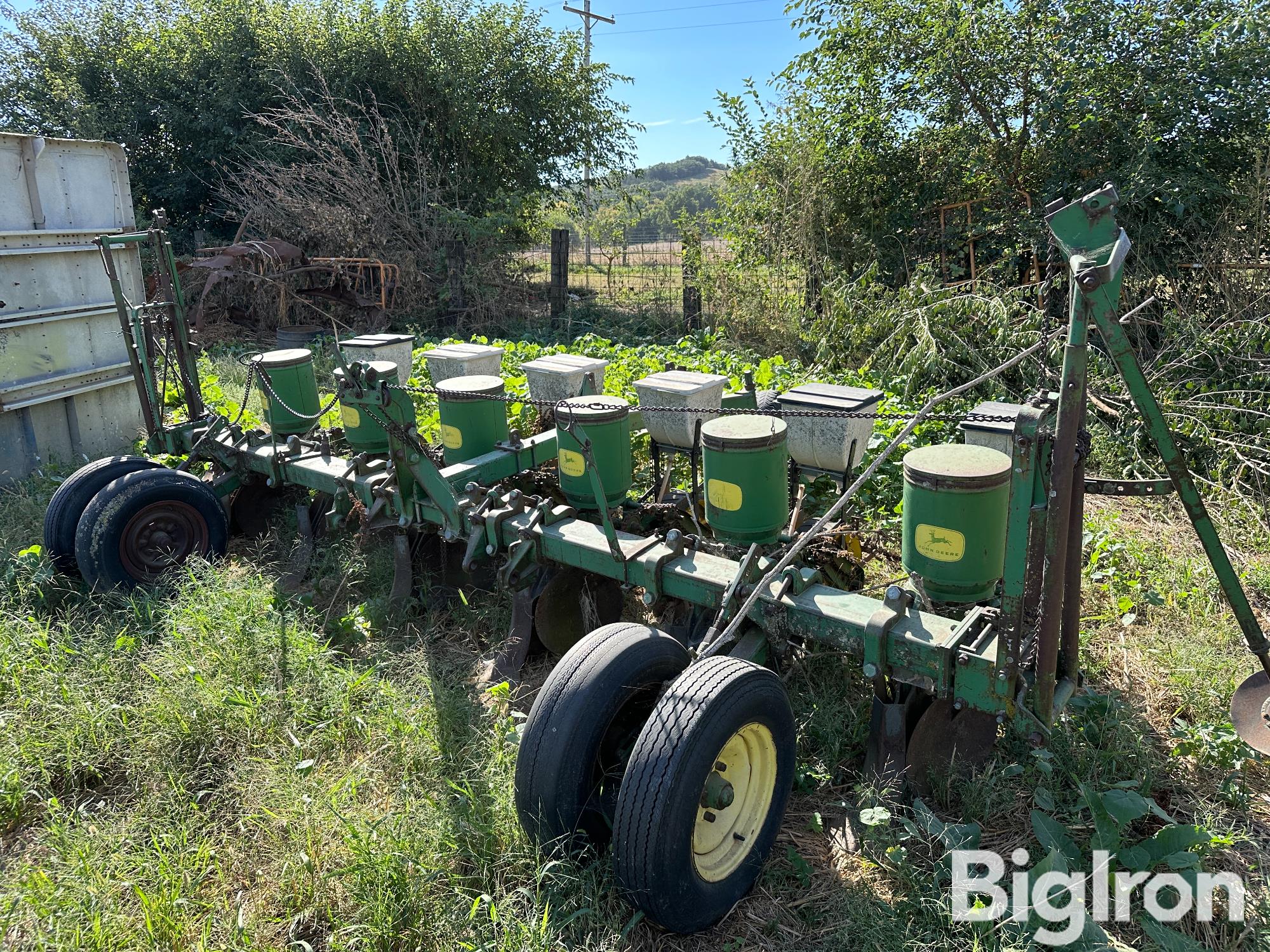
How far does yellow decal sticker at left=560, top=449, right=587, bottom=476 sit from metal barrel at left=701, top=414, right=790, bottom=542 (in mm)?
747

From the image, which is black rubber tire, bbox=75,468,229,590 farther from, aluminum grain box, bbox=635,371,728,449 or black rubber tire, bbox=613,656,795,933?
black rubber tire, bbox=613,656,795,933

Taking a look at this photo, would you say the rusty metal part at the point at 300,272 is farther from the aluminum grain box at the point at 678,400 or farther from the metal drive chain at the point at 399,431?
the aluminum grain box at the point at 678,400

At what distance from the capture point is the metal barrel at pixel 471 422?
4.74 meters

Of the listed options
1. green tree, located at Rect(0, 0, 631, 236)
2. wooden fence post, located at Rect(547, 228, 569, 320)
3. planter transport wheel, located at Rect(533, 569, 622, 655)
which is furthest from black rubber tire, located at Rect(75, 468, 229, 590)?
green tree, located at Rect(0, 0, 631, 236)

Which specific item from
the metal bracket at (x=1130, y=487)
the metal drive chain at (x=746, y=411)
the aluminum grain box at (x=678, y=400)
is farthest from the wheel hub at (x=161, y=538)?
the metal bracket at (x=1130, y=487)

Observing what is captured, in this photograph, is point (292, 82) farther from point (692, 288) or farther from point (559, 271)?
point (692, 288)

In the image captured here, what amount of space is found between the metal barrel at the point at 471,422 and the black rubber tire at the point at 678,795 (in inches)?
97.4

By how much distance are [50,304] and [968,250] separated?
8630mm

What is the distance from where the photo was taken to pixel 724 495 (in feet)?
12.0

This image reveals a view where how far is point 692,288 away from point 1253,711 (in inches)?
345

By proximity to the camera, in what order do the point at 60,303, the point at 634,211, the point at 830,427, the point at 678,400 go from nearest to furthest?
1. the point at 830,427
2. the point at 678,400
3. the point at 60,303
4. the point at 634,211

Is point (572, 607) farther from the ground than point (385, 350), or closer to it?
closer to it

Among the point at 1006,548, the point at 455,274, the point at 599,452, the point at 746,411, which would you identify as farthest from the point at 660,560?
the point at 455,274

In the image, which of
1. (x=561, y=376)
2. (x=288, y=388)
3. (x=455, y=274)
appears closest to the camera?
(x=561, y=376)
